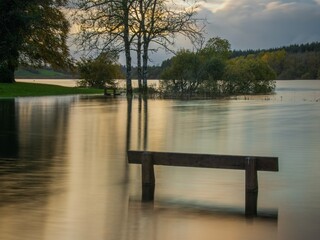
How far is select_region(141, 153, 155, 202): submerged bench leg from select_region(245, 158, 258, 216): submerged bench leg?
181cm

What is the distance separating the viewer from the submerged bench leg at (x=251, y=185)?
11052 millimetres

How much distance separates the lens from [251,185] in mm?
11664

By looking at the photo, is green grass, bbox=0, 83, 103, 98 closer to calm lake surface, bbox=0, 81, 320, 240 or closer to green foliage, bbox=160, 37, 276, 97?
green foliage, bbox=160, 37, 276, 97

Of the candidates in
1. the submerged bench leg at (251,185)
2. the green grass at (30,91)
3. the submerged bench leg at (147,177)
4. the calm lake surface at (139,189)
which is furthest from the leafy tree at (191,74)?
the submerged bench leg at (251,185)

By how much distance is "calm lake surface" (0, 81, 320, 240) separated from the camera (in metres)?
9.36

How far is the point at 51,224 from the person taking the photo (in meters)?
9.59

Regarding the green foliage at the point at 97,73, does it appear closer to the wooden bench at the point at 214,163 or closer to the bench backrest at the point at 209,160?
the wooden bench at the point at 214,163

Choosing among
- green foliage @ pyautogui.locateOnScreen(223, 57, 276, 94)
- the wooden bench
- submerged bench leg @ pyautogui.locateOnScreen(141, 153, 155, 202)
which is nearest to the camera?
the wooden bench

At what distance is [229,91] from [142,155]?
181 feet

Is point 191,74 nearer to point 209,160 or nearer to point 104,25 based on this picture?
point 104,25

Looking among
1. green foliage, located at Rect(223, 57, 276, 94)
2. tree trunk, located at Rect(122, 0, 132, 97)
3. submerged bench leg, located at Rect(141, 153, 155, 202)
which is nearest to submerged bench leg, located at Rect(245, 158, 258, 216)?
submerged bench leg, located at Rect(141, 153, 155, 202)

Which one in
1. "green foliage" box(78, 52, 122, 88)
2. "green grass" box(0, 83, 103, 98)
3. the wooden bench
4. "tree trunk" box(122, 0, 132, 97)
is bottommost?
"green grass" box(0, 83, 103, 98)

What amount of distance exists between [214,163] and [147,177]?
1476 mm

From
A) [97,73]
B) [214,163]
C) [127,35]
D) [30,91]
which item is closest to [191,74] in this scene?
[127,35]
